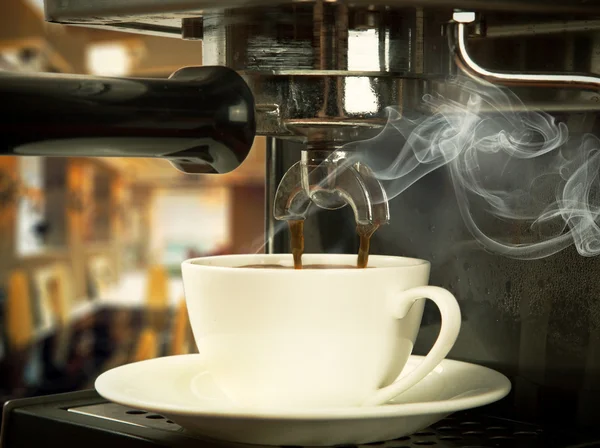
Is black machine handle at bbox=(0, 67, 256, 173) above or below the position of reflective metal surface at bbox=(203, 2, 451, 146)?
below

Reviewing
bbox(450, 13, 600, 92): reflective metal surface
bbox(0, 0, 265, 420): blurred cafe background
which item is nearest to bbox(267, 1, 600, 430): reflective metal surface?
bbox(450, 13, 600, 92): reflective metal surface

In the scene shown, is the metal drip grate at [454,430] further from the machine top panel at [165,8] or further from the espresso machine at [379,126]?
the machine top panel at [165,8]

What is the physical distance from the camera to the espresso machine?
0.30m

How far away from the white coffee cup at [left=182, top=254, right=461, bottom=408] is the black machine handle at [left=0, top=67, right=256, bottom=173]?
0.20 ft

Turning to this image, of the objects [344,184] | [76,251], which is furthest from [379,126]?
[76,251]

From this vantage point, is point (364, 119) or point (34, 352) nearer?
point (364, 119)

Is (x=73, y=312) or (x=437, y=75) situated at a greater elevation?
(x=437, y=75)

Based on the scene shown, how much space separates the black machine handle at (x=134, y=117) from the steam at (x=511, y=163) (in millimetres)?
92

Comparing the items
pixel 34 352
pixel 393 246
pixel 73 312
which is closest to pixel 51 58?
pixel 34 352

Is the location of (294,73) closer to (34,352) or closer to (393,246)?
(393,246)

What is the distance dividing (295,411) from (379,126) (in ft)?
0.40

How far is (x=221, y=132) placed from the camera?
31cm

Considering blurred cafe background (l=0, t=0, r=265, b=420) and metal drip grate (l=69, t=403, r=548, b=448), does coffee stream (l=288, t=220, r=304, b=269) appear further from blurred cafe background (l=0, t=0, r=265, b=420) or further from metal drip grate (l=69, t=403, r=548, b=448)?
blurred cafe background (l=0, t=0, r=265, b=420)

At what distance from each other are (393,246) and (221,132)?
0.61 feet
